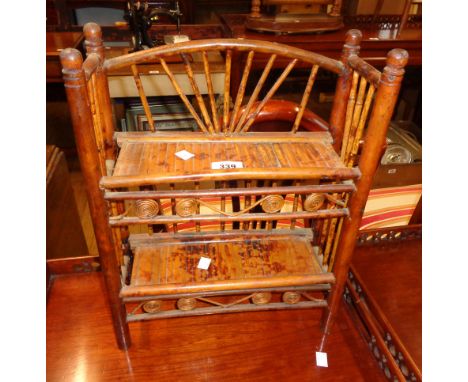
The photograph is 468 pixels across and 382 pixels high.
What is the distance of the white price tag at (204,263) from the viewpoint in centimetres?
101

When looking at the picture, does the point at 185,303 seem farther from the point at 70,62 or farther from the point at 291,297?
the point at 70,62

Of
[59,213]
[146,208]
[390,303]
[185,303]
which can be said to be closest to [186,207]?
[146,208]

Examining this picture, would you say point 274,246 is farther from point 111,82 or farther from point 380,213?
point 111,82

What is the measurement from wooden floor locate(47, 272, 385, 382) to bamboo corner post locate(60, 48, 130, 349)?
157 millimetres

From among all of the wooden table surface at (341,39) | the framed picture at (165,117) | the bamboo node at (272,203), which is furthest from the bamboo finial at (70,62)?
the wooden table surface at (341,39)

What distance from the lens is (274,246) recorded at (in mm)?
1102

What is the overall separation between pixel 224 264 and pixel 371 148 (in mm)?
479

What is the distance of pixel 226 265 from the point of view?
1032 mm

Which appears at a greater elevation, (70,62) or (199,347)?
(70,62)

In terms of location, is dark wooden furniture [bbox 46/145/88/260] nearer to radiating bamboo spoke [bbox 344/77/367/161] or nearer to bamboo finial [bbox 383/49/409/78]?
radiating bamboo spoke [bbox 344/77/367/161]

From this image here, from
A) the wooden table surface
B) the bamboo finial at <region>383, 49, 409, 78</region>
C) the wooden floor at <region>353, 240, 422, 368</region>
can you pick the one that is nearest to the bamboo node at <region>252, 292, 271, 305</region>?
the wooden floor at <region>353, 240, 422, 368</region>

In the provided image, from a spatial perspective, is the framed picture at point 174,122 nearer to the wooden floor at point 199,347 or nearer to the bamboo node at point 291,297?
the wooden floor at point 199,347

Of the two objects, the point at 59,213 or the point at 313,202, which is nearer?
the point at 313,202

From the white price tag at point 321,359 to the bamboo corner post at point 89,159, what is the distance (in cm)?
54
